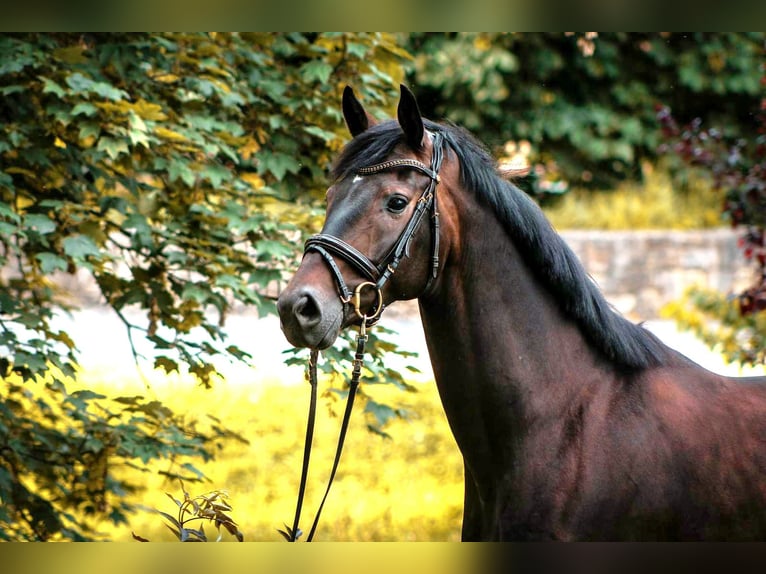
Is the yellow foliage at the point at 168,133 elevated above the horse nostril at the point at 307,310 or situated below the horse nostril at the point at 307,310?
above

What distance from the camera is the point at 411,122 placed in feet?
8.41

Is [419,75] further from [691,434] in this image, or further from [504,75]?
[691,434]

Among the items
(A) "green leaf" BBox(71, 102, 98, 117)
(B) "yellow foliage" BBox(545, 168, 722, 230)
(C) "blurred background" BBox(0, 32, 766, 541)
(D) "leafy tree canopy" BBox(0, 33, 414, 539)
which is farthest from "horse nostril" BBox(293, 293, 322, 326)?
(B) "yellow foliage" BBox(545, 168, 722, 230)

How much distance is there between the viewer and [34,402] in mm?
4465

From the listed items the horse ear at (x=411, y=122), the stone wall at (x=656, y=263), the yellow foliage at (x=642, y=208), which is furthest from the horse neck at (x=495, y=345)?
the yellow foliage at (x=642, y=208)

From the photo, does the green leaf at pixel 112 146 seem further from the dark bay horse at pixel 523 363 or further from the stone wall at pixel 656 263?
the stone wall at pixel 656 263

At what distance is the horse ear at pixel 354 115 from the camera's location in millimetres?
2801

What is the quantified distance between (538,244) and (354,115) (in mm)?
727

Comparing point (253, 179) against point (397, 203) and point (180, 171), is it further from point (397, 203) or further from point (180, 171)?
point (397, 203)

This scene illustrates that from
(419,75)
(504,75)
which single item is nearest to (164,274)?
(419,75)

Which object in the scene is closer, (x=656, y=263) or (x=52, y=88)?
(x=52, y=88)

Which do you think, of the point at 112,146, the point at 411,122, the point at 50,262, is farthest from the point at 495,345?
the point at 50,262

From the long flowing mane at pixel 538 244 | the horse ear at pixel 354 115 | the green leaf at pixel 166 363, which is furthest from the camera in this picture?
the green leaf at pixel 166 363

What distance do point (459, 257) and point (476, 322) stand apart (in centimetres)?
19
